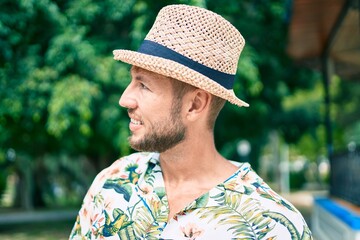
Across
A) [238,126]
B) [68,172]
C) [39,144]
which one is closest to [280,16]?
[238,126]

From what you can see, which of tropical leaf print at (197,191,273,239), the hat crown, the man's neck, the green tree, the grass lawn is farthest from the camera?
the grass lawn

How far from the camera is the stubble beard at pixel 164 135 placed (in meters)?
2.04

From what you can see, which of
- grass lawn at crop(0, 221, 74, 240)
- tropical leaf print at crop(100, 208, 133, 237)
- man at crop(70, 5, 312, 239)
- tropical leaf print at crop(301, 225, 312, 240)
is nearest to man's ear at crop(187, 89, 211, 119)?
man at crop(70, 5, 312, 239)

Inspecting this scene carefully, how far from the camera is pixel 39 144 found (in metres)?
14.5

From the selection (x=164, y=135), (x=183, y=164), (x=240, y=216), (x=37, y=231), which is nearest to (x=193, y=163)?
(x=183, y=164)

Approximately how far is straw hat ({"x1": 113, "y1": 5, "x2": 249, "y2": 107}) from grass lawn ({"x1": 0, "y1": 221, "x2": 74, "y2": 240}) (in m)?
12.6

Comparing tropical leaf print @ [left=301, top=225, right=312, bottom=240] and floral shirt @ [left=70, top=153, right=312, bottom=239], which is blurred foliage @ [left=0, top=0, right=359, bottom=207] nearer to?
floral shirt @ [left=70, top=153, right=312, bottom=239]

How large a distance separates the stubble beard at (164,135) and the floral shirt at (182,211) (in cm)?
14

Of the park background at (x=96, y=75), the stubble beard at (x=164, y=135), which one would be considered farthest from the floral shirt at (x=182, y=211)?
the park background at (x=96, y=75)

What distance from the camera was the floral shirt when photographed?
75.3 inches

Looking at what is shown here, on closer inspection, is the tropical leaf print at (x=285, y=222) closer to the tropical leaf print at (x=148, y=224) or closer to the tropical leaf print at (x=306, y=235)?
→ the tropical leaf print at (x=306, y=235)

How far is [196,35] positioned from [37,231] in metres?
15.1

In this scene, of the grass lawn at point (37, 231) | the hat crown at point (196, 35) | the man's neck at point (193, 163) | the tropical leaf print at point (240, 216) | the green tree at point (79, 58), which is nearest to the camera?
the tropical leaf print at point (240, 216)

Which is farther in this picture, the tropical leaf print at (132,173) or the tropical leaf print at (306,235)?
the tropical leaf print at (132,173)
